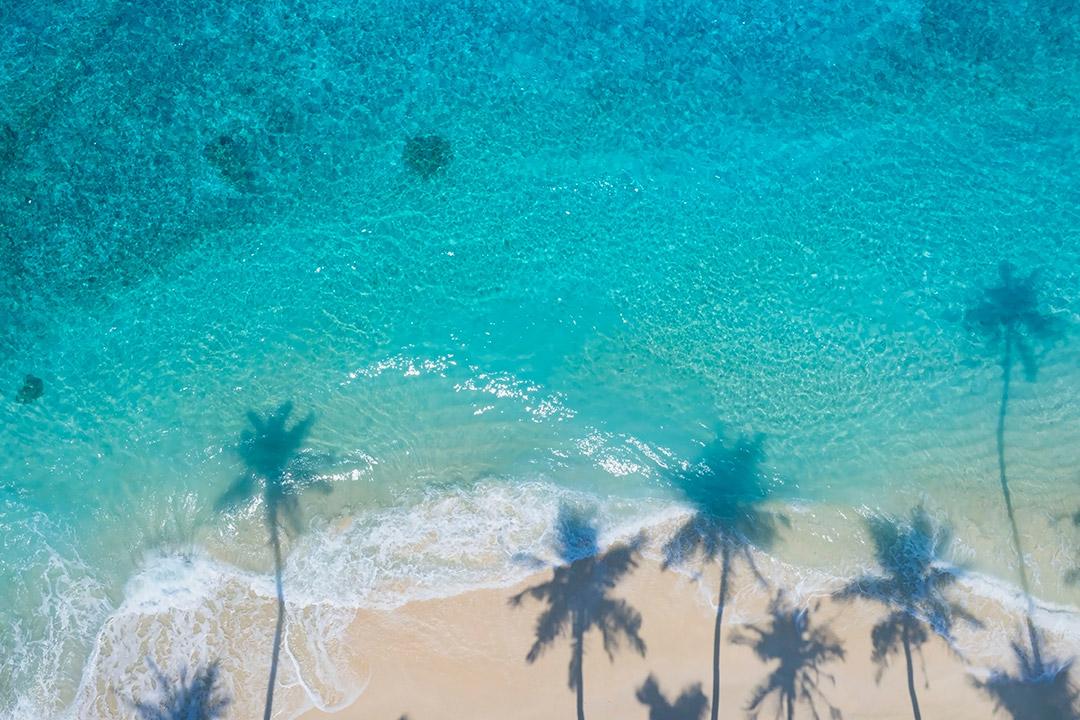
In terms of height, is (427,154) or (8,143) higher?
(427,154)

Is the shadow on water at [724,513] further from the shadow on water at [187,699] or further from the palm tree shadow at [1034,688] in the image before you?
the shadow on water at [187,699]

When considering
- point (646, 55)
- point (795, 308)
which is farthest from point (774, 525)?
point (646, 55)

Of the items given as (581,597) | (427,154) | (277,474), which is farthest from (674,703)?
(427,154)

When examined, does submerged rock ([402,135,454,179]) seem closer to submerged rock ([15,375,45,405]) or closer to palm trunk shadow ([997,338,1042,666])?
submerged rock ([15,375,45,405])

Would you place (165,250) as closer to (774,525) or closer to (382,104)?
(382,104)

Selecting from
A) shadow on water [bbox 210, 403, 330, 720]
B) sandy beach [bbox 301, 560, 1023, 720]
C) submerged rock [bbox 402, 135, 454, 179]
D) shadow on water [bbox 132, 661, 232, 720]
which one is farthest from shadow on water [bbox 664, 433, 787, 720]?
shadow on water [bbox 132, 661, 232, 720]

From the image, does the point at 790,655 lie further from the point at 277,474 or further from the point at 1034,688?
the point at 277,474
